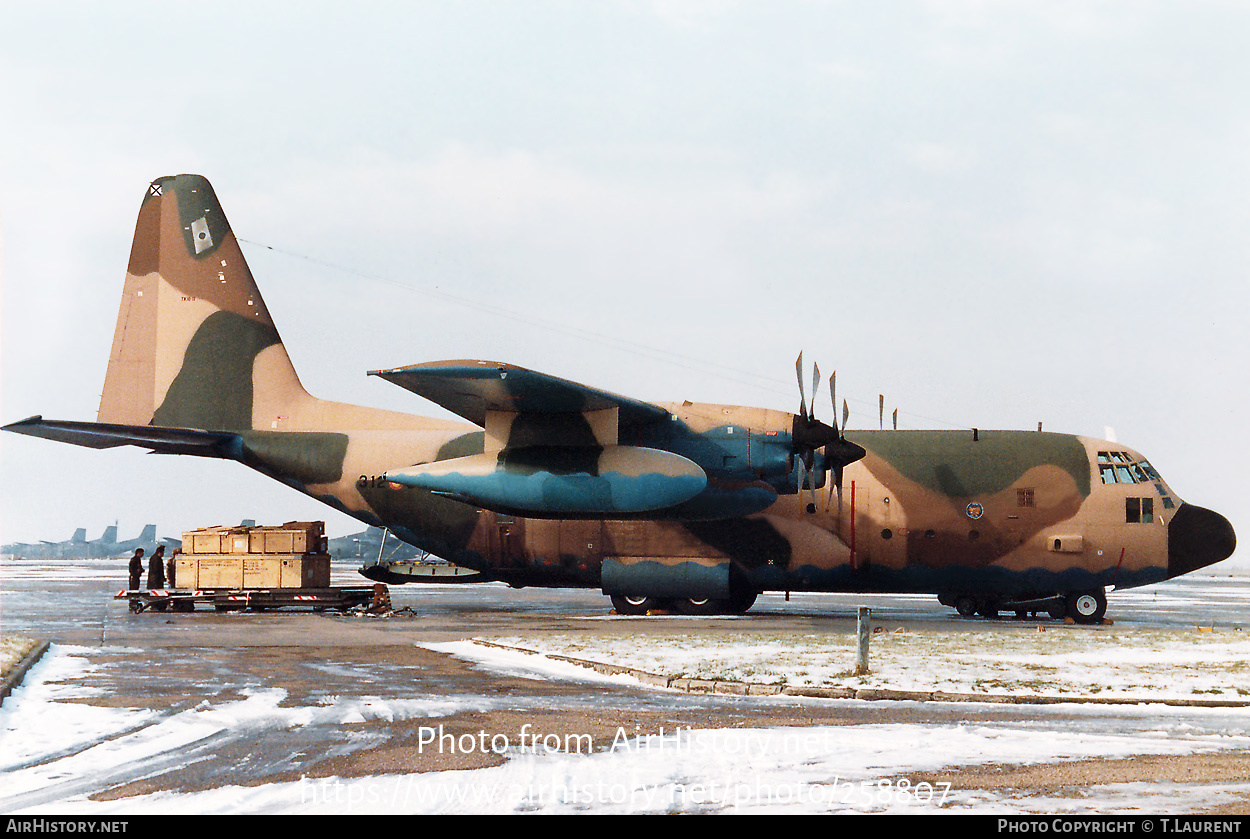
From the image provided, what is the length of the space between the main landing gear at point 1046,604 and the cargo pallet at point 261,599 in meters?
14.5

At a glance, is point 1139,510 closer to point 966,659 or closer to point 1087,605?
point 1087,605

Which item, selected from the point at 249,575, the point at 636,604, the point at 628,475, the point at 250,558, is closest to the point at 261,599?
the point at 249,575

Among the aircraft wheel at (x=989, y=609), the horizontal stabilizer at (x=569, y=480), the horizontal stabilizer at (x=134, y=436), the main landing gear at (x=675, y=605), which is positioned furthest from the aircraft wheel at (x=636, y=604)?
the horizontal stabilizer at (x=134, y=436)

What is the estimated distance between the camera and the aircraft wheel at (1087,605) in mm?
25234

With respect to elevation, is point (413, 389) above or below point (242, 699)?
above

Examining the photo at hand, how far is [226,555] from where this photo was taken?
28.3 m

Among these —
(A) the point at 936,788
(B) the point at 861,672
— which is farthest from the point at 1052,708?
(A) the point at 936,788

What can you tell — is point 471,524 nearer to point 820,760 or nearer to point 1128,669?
point 1128,669

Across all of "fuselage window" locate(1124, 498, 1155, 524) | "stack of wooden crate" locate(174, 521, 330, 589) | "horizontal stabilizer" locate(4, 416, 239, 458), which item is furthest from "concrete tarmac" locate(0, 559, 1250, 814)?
Answer: "horizontal stabilizer" locate(4, 416, 239, 458)

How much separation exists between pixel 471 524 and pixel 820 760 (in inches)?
753

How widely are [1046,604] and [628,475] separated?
36.3ft

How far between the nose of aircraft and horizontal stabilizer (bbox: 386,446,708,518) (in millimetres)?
11008

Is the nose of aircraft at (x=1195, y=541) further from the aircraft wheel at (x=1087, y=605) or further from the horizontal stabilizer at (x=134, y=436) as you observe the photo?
the horizontal stabilizer at (x=134, y=436)

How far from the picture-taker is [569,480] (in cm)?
2248
